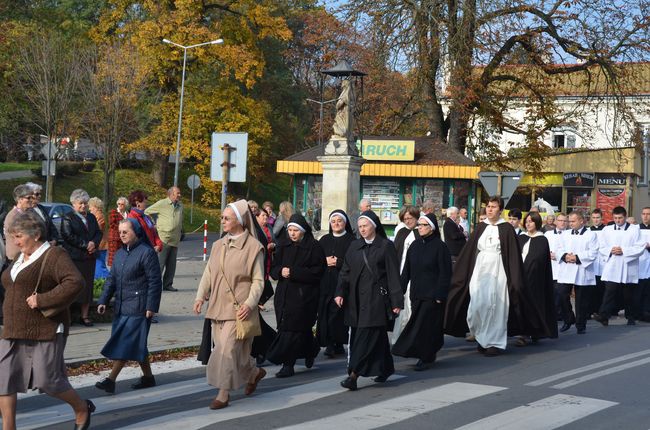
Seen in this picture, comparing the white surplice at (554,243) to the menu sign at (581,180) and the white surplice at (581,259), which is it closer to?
the white surplice at (581,259)

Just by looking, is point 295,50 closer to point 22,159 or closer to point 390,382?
point 22,159

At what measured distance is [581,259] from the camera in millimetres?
15812

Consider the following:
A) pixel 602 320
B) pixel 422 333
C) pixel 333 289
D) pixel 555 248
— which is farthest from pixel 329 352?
pixel 602 320

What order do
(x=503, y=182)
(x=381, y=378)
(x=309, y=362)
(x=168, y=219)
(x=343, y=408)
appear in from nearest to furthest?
(x=343, y=408)
(x=381, y=378)
(x=309, y=362)
(x=168, y=219)
(x=503, y=182)

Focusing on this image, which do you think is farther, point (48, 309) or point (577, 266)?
point (577, 266)

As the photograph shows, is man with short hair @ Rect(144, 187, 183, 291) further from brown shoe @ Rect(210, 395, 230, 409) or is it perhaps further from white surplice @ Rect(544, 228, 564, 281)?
brown shoe @ Rect(210, 395, 230, 409)

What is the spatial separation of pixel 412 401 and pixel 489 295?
3.85 meters

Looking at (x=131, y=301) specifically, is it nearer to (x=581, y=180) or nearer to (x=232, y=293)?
(x=232, y=293)

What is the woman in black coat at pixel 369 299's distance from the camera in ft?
31.6

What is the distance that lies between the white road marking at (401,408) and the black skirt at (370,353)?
47 cm

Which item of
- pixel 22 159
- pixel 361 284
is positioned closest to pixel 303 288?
pixel 361 284

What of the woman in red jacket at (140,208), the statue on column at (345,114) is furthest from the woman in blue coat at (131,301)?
the statue on column at (345,114)

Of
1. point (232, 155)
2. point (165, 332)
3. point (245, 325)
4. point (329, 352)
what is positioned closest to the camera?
point (245, 325)

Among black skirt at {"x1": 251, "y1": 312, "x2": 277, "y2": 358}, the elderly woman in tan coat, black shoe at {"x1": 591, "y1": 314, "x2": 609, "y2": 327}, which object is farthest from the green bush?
the elderly woman in tan coat
